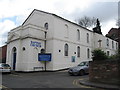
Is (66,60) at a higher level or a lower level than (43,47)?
lower

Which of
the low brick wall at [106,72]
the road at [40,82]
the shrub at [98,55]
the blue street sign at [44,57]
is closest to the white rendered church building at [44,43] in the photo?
the blue street sign at [44,57]

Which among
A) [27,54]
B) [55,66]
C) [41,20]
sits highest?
[41,20]

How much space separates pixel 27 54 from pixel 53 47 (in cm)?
412

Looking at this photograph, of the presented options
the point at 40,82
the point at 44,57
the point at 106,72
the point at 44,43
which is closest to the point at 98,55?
the point at 106,72

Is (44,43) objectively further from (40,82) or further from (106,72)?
(106,72)

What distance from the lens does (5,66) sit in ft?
62.8

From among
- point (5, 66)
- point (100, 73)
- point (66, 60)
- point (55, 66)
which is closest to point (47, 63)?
point (55, 66)

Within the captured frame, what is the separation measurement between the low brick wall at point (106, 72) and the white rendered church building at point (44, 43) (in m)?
10.9

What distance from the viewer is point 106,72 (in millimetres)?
10625

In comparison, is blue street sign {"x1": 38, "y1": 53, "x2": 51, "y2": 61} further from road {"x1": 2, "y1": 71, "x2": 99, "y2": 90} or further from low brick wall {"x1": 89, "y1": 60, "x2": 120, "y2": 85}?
low brick wall {"x1": 89, "y1": 60, "x2": 120, "y2": 85}

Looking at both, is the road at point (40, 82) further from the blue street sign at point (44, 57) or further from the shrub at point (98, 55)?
the blue street sign at point (44, 57)

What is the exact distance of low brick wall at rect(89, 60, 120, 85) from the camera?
32.6ft

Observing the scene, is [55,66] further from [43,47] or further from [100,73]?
[100,73]

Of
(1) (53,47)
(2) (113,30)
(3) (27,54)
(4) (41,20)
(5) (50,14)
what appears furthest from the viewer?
(2) (113,30)
